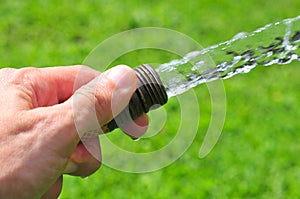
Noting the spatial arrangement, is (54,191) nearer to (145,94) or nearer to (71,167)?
(71,167)

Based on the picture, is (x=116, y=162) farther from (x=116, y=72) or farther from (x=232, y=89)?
(x=116, y=72)

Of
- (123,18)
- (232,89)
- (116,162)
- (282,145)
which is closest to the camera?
(116,162)

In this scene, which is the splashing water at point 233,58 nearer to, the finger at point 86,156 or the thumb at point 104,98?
the thumb at point 104,98

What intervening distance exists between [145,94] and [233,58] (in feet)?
0.85

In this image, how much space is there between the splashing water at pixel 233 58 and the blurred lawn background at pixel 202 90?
42.0 inches

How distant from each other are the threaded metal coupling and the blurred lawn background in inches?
47.5

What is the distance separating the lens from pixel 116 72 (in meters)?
1.18

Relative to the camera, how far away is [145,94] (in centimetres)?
116

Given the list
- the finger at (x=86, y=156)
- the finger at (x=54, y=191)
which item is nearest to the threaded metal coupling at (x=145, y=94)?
the finger at (x=86, y=156)

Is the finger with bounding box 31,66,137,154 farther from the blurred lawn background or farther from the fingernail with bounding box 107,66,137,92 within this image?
the blurred lawn background

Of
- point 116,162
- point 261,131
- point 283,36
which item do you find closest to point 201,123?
point 261,131

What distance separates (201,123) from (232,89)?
279mm

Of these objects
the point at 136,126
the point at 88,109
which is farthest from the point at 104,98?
the point at 136,126

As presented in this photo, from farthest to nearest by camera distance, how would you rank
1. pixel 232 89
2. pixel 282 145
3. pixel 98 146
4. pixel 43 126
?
pixel 232 89 → pixel 282 145 → pixel 98 146 → pixel 43 126
